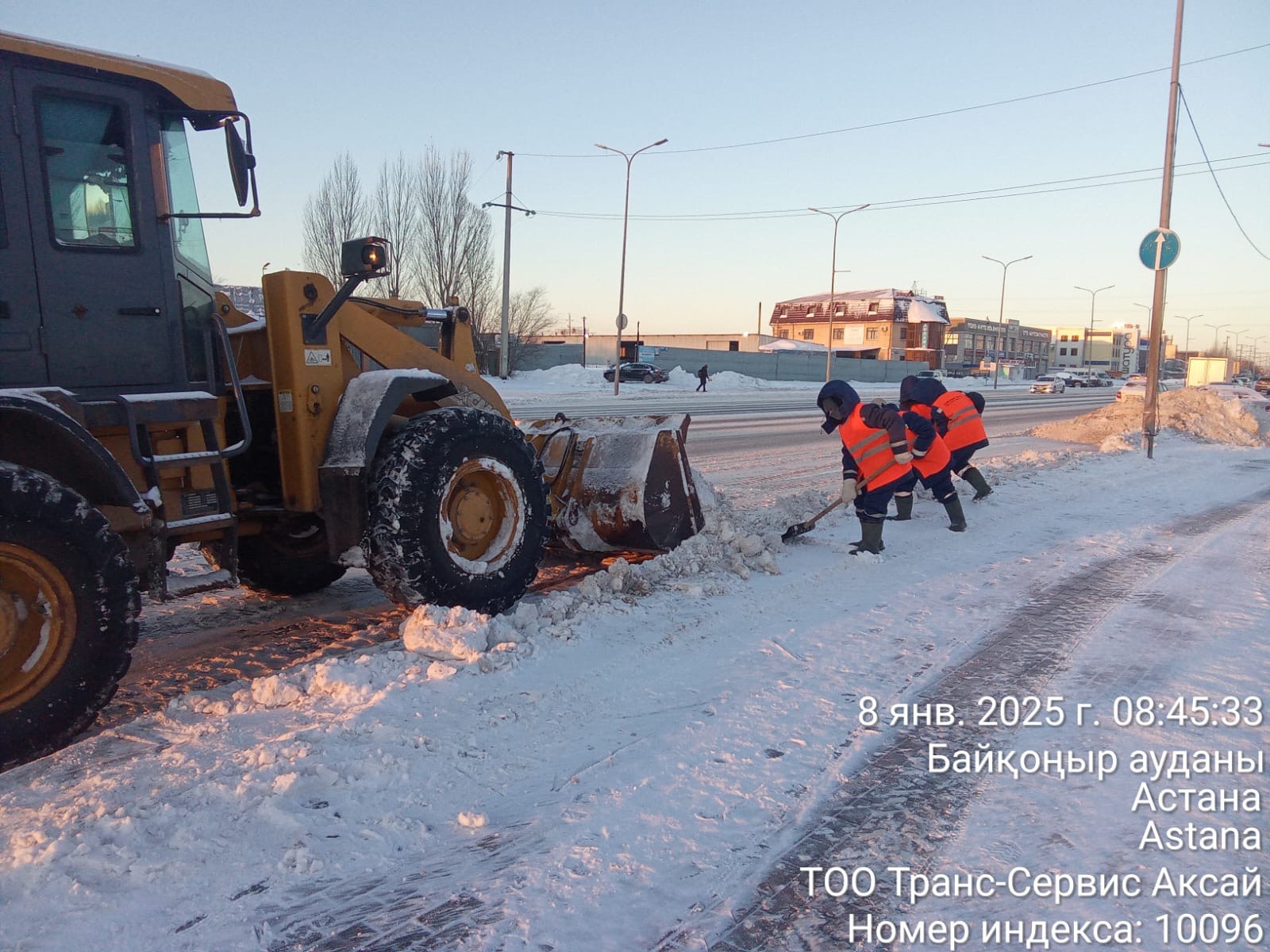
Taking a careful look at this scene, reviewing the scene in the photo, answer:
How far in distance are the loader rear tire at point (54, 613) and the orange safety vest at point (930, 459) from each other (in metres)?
6.55

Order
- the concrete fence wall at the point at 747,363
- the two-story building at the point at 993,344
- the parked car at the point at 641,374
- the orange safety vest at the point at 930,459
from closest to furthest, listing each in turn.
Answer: the orange safety vest at the point at 930,459 → the parked car at the point at 641,374 → the concrete fence wall at the point at 747,363 → the two-story building at the point at 993,344

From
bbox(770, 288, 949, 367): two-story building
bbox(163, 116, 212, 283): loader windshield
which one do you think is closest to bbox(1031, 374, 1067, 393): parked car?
bbox(770, 288, 949, 367): two-story building

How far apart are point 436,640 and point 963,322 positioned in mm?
103280

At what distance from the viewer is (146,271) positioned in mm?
4023

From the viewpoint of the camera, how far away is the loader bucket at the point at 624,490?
620cm

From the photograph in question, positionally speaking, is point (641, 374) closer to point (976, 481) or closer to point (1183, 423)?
point (1183, 423)

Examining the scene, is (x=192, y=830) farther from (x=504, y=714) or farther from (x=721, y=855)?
(x=721, y=855)

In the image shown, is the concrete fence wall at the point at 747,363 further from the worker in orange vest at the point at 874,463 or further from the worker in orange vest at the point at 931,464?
the worker in orange vest at the point at 874,463

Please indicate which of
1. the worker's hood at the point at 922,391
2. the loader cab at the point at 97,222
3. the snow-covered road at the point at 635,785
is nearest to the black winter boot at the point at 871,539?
the snow-covered road at the point at 635,785

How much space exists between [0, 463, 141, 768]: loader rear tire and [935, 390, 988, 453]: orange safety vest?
310 inches

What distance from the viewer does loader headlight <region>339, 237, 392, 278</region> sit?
175 inches

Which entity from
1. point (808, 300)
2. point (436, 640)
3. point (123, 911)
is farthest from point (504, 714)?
point (808, 300)

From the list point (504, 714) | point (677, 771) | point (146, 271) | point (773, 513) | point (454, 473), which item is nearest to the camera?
point (677, 771)

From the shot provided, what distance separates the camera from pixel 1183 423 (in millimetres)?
18375
